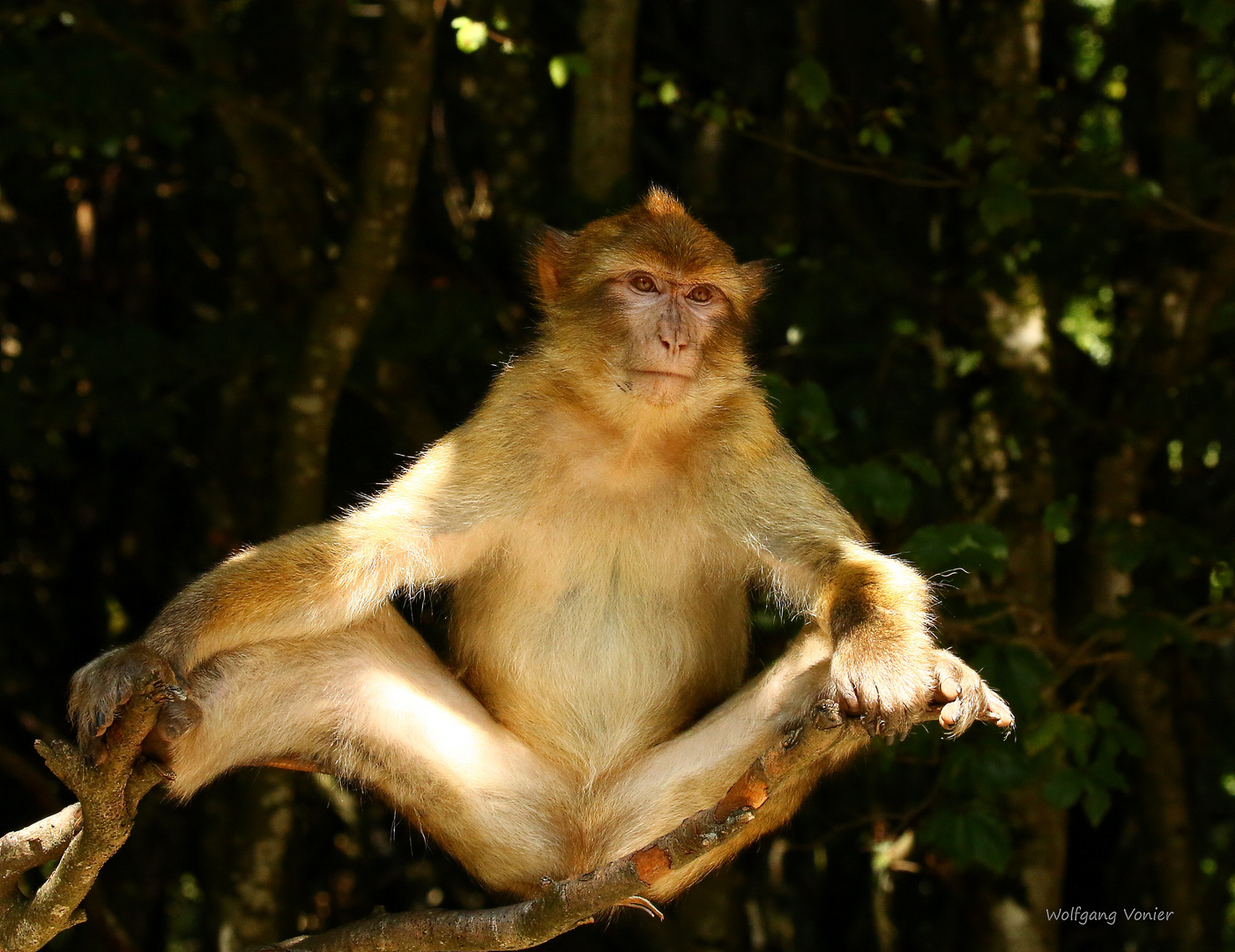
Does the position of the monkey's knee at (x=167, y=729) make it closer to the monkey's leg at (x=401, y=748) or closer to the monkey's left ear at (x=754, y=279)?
the monkey's leg at (x=401, y=748)

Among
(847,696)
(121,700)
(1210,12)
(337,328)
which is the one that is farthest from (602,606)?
(1210,12)

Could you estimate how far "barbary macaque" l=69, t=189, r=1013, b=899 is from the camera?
12.5 ft

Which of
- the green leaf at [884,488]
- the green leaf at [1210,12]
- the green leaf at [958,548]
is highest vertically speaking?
the green leaf at [1210,12]

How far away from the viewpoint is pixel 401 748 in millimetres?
3891

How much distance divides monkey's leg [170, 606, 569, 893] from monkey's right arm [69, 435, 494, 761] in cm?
9

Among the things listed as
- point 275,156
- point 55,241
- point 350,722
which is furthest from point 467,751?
point 55,241

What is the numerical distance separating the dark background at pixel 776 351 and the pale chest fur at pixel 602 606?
2.38 feet

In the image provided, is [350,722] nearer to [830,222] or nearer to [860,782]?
[860,782]

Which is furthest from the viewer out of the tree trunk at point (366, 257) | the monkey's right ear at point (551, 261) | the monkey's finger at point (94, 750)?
the tree trunk at point (366, 257)

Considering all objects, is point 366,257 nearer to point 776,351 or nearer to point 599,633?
point 776,351

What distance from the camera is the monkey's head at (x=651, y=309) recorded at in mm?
4109

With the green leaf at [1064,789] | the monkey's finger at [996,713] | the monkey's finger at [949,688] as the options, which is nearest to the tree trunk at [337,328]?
the green leaf at [1064,789]

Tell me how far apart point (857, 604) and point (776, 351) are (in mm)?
3083

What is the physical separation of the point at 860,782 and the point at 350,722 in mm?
4473
